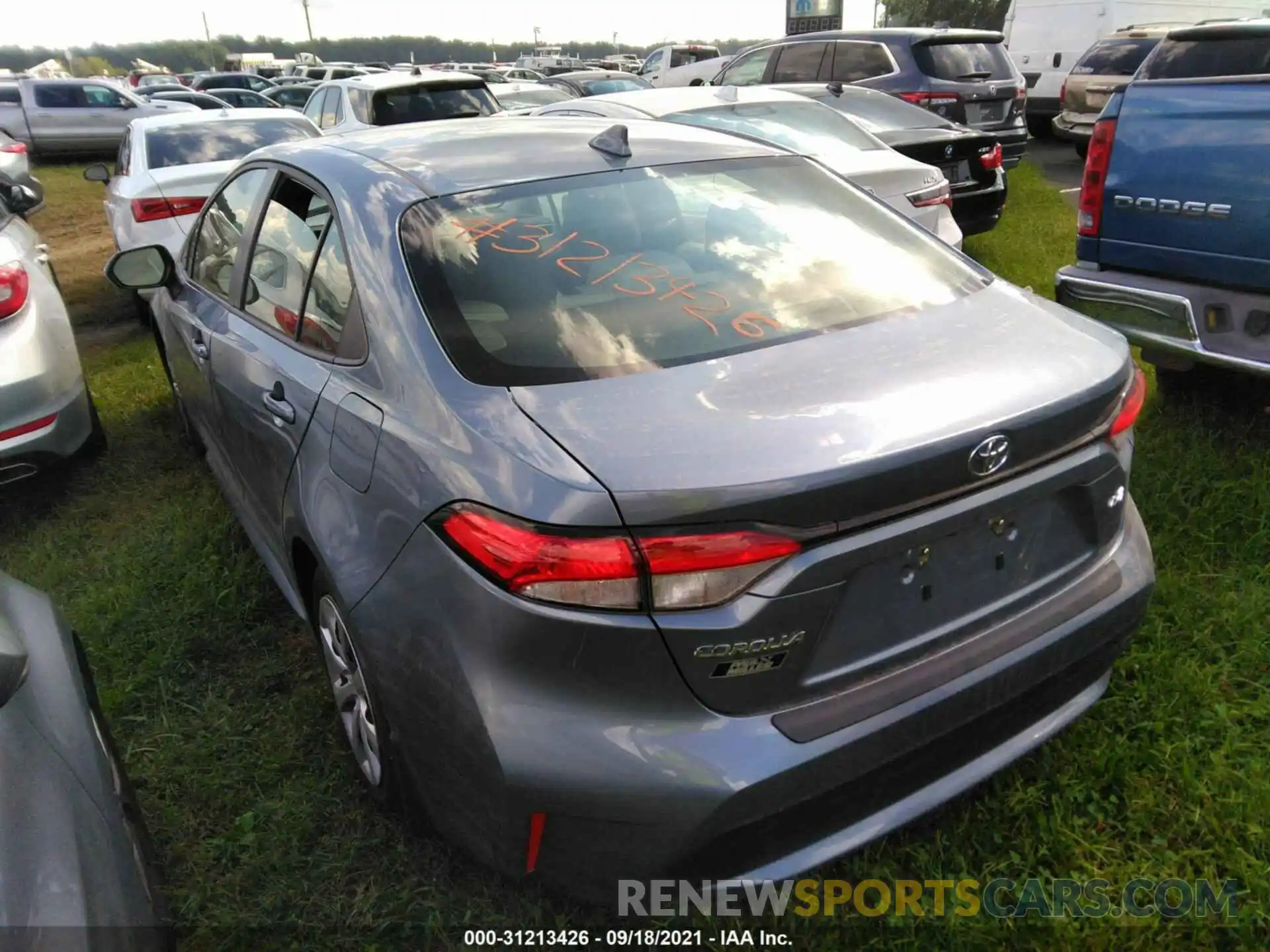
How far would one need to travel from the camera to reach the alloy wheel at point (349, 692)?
2.31 meters

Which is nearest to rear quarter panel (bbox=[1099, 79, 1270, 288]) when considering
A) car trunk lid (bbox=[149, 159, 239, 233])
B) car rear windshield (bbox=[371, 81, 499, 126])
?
car trunk lid (bbox=[149, 159, 239, 233])

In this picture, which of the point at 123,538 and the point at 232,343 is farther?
the point at 123,538

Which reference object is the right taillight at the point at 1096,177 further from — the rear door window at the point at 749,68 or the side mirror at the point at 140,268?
the rear door window at the point at 749,68

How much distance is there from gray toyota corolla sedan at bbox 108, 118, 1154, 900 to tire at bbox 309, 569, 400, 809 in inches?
0.7

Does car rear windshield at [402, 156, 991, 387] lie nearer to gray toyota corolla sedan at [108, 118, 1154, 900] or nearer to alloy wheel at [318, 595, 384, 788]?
gray toyota corolla sedan at [108, 118, 1154, 900]

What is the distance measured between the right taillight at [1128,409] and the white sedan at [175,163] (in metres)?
6.06

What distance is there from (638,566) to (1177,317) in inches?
117

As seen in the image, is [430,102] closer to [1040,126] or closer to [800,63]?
[800,63]

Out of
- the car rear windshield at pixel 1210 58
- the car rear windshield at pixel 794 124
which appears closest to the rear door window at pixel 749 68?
the car rear windshield at pixel 794 124

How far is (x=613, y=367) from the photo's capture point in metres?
1.93

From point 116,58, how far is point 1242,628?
357 ft

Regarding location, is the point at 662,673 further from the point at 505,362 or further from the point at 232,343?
the point at 232,343

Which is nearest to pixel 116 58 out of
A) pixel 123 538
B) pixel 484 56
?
pixel 484 56

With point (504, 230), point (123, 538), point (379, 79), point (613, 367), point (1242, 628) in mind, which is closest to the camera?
point (613, 367)
